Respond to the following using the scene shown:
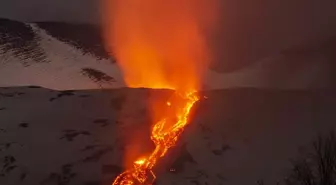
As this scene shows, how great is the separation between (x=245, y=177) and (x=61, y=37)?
82.2 meters

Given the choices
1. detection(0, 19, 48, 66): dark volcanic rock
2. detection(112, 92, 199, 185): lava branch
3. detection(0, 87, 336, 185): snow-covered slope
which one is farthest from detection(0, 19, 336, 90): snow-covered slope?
detection(112, 92, 199, 185): lava branch

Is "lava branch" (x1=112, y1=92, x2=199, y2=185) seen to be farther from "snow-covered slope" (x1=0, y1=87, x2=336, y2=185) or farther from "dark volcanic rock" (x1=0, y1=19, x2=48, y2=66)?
"dark volcanic rock" (x1=0, y1=19, x2=48, y2=66)

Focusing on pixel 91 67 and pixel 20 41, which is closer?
pixel 91 67

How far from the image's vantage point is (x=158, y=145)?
31.4m

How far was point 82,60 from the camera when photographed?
89812 mm

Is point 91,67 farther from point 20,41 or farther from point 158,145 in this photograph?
point 158,145

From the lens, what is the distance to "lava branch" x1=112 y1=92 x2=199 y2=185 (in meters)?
27.3

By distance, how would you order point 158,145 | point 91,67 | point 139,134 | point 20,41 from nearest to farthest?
point 158,145 → point 139,134 → point 91,67 → point 20,41

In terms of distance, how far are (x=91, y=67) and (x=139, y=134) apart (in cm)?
5351

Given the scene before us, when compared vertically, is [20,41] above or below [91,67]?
above

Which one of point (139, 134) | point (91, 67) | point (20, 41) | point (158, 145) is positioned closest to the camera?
point (158, 145)

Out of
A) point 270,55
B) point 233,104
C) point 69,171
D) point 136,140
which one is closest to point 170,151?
point 136,140

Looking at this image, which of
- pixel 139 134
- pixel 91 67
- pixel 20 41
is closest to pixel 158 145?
pixel 139 134

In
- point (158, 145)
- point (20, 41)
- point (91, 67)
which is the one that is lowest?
point (158, 145)
